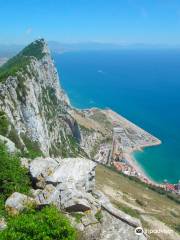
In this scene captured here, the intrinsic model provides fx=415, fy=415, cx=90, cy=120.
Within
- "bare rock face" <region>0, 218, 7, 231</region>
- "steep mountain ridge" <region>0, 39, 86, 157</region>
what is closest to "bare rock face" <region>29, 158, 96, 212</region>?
"bare rock face" <region>0, 218, 7, 231</region>

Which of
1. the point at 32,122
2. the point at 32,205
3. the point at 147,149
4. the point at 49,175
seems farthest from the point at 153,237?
the point at 147,149

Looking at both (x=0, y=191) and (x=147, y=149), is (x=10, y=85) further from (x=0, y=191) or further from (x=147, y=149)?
(x=147, y=149)

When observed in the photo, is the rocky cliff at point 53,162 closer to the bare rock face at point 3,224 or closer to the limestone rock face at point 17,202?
the limestone rock face at point 17,202

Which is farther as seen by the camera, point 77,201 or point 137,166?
point 137,166

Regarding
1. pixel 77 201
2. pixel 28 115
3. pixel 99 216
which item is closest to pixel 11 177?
pixel 77 201

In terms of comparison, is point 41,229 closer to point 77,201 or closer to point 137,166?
point 77,201
